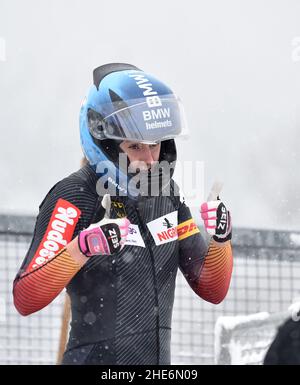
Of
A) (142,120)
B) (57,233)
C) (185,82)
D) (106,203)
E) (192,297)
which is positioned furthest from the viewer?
(185,82)

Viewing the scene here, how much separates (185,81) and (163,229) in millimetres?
18701

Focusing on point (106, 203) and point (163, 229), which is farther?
point (163, 229)

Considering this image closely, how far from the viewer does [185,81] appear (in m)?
23.0

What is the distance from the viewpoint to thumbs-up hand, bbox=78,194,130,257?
13.4 ft

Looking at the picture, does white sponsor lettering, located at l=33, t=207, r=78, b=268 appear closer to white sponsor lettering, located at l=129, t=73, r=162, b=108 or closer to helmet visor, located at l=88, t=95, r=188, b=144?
helmet visor, located at l=88, t=95, r=188, b=144

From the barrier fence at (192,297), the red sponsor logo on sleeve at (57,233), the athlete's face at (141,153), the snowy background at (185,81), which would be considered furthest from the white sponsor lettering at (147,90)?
the snowy background at (185,81)

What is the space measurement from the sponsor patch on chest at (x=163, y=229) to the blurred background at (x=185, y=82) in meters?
8.65

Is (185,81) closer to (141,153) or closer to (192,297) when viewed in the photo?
(192,297)

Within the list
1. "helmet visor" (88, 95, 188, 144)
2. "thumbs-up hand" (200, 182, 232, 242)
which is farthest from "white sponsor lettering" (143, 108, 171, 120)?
"thumbs-up hand" (200, 182, 232, 242)

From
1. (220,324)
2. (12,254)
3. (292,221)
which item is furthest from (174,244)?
(292,221)

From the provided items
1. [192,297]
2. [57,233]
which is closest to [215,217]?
[57,233]

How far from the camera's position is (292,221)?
16703 millimetres

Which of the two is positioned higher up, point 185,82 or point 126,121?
point 185,82

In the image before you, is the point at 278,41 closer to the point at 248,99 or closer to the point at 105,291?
the point at 248,99
